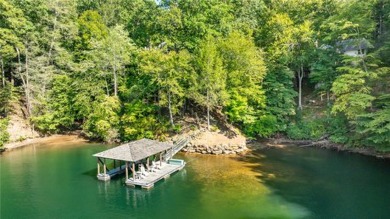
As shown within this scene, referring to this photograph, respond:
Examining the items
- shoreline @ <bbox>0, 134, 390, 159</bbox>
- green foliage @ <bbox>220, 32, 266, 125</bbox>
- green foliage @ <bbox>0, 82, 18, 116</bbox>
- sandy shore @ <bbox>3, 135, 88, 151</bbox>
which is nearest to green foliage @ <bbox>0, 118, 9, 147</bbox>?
shoreline @ <bbox>0, 134, 390, 159</bbox>

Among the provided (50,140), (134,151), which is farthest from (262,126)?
(50,140)

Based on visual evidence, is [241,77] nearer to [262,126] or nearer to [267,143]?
[262,126]

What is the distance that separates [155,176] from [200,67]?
1289 cm

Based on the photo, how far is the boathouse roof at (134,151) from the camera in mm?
22922

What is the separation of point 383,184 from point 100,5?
45.2 meters

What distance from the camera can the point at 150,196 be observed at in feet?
68.8

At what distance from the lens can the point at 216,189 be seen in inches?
856

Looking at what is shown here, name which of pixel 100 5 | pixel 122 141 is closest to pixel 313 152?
pixel 122 141

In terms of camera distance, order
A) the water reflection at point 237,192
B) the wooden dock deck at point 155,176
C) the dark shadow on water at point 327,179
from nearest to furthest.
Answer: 1. the water reflection at point 237,192
2. the dark shadow on water at point 327,179
3. the wooden dock deck at point 155,176

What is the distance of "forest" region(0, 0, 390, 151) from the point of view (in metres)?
31.4

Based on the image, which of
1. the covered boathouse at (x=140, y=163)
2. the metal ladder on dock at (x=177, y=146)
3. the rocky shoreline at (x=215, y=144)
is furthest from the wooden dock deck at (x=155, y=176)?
the rocky shoreline at (x=215, y=144)

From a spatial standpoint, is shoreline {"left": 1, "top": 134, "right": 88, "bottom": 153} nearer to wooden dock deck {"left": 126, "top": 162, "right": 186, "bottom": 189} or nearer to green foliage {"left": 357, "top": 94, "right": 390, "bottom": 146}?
wooden dock deck {"left": 126, "top": 162, "right": 186, "bottom": 189}

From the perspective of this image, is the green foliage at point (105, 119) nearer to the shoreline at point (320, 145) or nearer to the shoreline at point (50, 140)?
the shoreline at point (50, 140)

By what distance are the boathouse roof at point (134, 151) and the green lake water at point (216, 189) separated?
2031 millimetres
